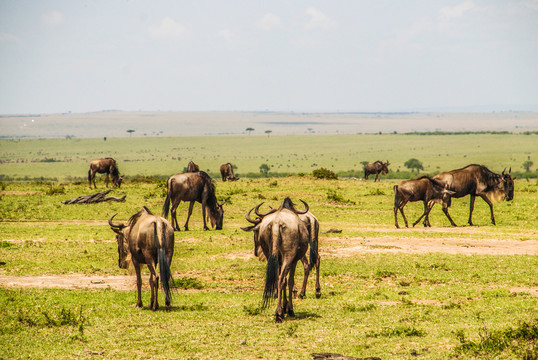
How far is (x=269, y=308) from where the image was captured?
571 inches

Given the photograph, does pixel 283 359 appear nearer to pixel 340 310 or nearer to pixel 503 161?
pixel 340 310

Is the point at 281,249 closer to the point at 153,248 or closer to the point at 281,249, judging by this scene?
the point at 281,249

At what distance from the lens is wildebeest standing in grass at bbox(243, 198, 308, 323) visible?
42.7 feet

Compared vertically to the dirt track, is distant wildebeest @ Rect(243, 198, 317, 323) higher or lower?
higher

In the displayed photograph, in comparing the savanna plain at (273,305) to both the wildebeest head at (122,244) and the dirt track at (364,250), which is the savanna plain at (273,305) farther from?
the wildebeest head at (122,244)

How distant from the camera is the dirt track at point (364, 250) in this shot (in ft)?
58.0

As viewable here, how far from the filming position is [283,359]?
1078 cm

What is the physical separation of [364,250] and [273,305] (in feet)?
26.0

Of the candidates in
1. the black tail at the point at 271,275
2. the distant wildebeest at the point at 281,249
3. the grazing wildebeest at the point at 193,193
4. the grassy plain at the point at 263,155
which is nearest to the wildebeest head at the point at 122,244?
the distant wildebeest at the point at 281,249

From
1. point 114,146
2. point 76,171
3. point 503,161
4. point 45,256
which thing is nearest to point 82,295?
point 45,256

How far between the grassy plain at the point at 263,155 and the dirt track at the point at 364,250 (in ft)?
197

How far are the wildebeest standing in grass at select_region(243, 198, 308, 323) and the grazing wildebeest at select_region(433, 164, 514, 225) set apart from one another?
60.7ft

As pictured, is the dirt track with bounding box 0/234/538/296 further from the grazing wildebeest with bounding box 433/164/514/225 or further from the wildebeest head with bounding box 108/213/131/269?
the grazing wildebeest with bounding box 433/164/514/225

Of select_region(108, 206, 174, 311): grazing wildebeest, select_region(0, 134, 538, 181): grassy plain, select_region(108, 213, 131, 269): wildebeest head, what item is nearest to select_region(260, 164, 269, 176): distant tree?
select_region(0, 134, 538, 181): grassy plain
